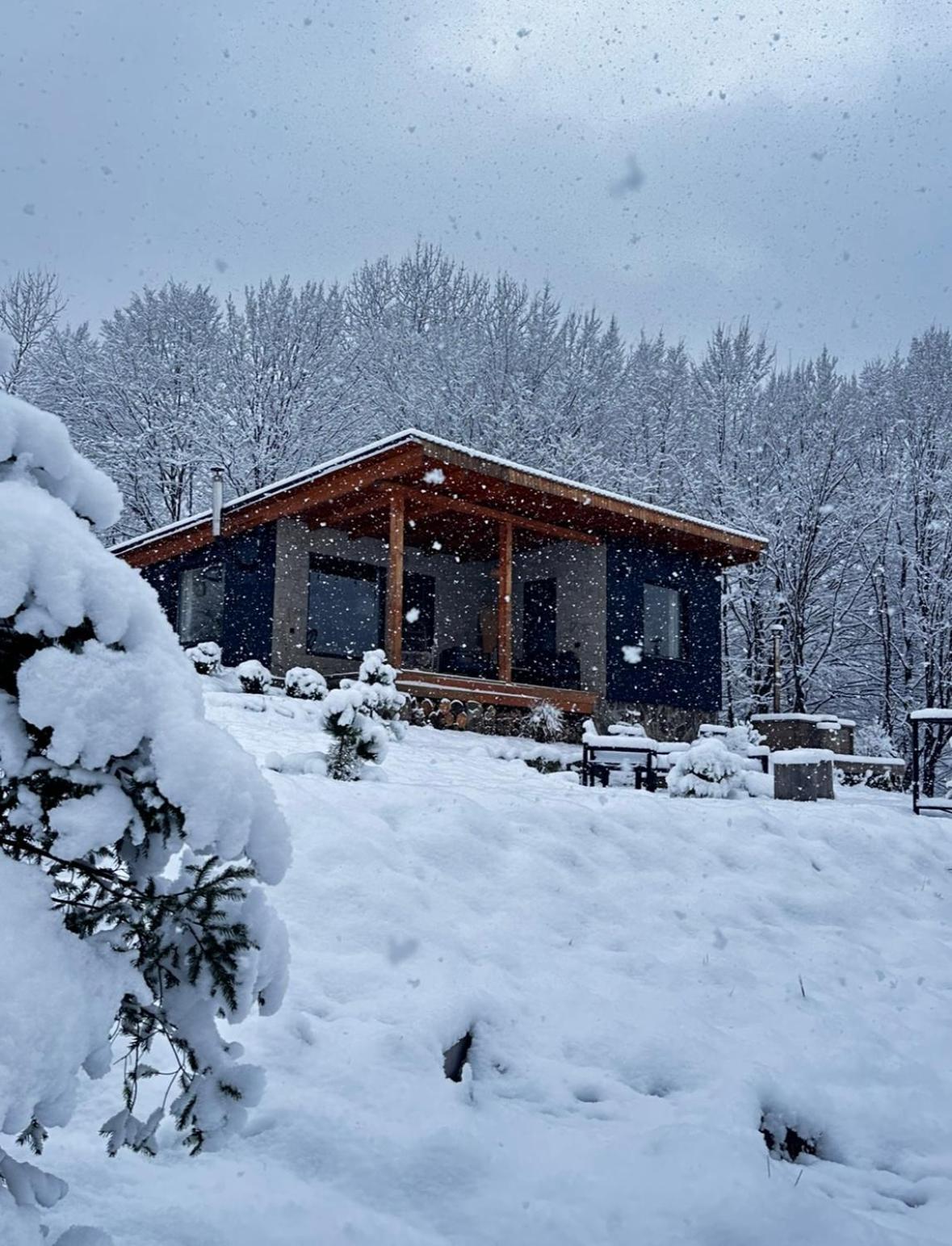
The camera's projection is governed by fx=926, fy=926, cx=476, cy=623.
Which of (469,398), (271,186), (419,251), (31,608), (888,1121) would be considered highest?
(271,186)

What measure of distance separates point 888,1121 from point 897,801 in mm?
8927

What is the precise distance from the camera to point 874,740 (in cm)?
2144

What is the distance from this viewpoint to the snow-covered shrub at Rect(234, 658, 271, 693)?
1316 cm

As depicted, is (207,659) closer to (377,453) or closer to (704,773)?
(377,453)

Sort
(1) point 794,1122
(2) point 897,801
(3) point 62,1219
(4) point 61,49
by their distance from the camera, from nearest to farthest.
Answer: (3) point 62,1219, (1) point 794,1122, (2) point 897,801, (4) point 61,49

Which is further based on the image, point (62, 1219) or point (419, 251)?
point (419, 251)

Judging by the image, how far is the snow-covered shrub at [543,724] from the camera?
14242 mm

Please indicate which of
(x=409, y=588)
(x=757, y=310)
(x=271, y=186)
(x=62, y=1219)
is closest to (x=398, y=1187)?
(x=62, y=1219)

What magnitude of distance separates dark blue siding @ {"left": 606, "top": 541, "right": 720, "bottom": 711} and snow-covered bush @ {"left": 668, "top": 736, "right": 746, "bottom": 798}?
24.3 ft

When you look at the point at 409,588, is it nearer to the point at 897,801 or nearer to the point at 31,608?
the point at 897,801

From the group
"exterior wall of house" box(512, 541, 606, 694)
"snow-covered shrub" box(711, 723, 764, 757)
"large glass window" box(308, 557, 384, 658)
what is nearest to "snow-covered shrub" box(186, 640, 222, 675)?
"large glass window" box(308, 557, 384, 658)

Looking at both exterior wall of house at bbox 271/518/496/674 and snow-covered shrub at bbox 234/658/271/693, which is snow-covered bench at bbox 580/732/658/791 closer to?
snow-covered shrub at bbox 234/658/271/693

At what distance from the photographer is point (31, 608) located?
64.9 inches

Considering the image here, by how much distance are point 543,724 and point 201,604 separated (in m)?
7.38
